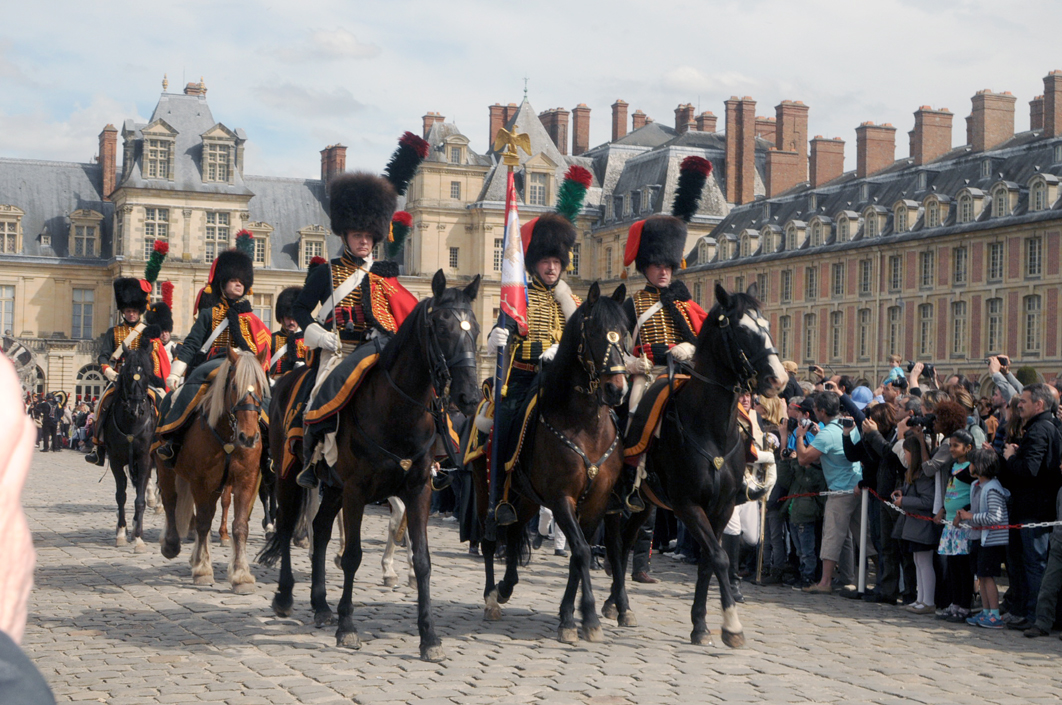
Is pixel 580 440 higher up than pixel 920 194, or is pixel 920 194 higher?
pixel 920 194

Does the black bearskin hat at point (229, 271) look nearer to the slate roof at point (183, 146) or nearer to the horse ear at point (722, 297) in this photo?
the horse ear at point (722, 297)

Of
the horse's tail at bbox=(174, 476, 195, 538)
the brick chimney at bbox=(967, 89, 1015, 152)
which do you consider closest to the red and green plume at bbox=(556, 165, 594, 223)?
the horse's tail at bbox=(174, 476, 195, 538)

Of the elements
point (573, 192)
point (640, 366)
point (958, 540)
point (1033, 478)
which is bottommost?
point (958, 540)

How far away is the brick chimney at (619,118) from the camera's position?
76750 mm

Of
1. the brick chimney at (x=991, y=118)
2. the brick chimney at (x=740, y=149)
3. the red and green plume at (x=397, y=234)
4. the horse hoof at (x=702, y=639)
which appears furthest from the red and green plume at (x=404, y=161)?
the brick chimney at (x=740, y=149)

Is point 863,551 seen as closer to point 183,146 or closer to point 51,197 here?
point 183,146

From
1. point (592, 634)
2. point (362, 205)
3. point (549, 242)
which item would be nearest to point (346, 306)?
point (362, 205)

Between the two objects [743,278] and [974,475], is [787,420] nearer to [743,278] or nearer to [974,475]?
[974,475]

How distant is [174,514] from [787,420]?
6382 millimetres

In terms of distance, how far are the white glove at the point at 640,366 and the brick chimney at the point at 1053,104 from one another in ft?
148

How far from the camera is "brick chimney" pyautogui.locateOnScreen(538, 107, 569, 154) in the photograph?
241ft

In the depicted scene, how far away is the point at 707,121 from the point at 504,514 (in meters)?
66.3

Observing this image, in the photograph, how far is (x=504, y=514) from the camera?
8.60 m

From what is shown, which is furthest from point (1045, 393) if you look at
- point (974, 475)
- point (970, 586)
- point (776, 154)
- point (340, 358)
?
point (776, 154)
